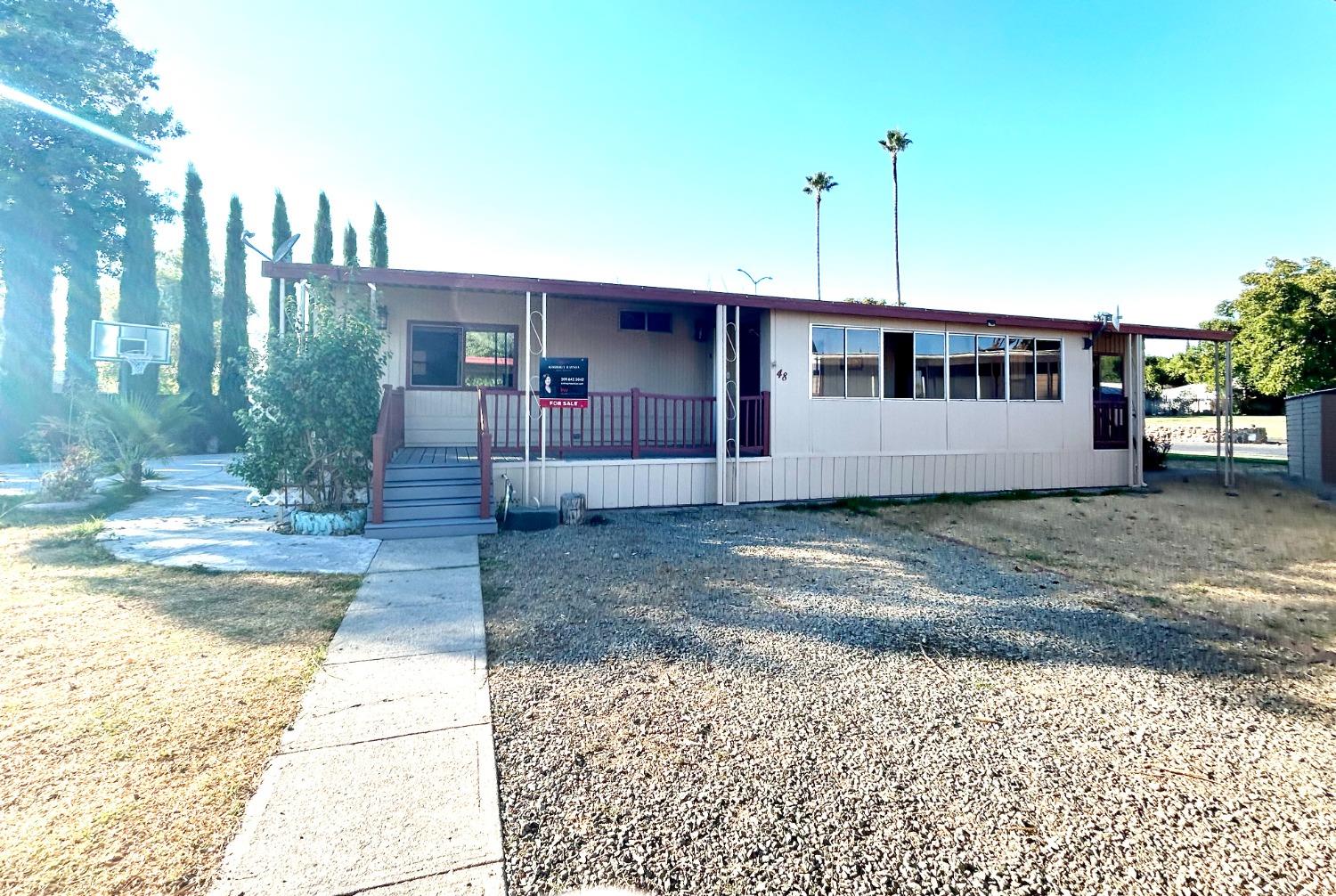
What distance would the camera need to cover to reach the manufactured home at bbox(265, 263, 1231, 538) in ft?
25.9

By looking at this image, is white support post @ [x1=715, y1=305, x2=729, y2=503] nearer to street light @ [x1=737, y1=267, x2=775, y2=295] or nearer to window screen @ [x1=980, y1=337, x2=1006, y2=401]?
street light @ [x1=737, y1=267, x2=775, y2=295]

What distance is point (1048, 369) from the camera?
32.7 ft

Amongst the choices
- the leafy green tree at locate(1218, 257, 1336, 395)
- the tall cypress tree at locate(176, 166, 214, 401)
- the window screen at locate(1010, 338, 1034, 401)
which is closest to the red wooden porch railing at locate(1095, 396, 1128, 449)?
the window screen at locate(1010, 338, 1034, 401)

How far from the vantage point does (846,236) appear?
3159 centimetres

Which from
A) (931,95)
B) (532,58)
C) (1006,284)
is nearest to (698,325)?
(532,58)

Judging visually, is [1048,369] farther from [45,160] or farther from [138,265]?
[45,160]

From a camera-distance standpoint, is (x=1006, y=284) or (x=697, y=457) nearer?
(x=697, y=457)

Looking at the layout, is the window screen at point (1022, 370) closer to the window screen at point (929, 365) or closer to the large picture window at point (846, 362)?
the window screen at point (929, 365)

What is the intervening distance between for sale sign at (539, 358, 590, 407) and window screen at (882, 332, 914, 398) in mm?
4762

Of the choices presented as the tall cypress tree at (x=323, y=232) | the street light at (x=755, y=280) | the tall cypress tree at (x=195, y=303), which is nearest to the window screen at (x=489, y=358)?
the street light at (x=755, y=280)

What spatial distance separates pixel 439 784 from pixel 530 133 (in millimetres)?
14539

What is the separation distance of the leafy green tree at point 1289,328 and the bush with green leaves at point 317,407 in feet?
116

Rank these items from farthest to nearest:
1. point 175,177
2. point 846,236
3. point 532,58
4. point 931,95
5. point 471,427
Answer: point 846,236, point 175,177, point 931,95, point 532,58, point 471,427

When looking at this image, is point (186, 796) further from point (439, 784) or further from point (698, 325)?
point (698, 325)
